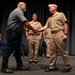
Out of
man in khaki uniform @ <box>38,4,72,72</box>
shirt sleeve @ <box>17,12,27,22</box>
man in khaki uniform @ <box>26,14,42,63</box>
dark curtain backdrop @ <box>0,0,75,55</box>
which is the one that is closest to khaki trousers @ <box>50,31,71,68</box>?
man in khaki uniform @ <box>38,4,72,72</box>

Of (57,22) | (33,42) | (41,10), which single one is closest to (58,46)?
(57,22)

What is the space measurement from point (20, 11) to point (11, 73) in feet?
4.25

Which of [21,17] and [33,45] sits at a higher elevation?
[21,17]

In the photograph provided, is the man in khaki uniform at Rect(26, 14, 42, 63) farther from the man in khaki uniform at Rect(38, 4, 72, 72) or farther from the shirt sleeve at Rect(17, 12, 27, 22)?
the shirt sleeve at Rect(17, 12, 27, 22)

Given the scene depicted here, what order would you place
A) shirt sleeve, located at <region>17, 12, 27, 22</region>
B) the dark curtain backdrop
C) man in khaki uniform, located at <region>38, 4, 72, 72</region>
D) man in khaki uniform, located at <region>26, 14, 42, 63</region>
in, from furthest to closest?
the dark curtain backdrop
man in khaki uniform, located at <region>26, 14, 42, 63</region>
man in khaki uniform, located at <region>38, 4, 72, 72</region>
shirt sleeve, located at <region>17, 12, 27, 22</region>

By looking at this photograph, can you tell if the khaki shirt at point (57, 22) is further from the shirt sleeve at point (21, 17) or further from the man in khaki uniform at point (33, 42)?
the man in khaki uniform at point (33, 42)

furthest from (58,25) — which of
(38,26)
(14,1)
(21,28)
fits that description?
(14,1)

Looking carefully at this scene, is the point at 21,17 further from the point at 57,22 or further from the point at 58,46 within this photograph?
the point at 58,46

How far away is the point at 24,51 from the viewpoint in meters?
9.32

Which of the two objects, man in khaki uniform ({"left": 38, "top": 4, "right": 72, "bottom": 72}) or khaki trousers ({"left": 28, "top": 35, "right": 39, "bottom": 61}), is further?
khaki trousers ({"left": 28, "top": 35, "right": 39, "bottom": 61})

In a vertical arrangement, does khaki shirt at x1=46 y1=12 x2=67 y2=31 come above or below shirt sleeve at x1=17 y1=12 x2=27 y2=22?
below

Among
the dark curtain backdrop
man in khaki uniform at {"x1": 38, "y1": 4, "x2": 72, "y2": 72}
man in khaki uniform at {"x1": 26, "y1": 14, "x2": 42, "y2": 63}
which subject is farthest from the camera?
the dark curtain backdrop

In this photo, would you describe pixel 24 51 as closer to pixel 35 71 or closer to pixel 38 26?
pixel 38 26

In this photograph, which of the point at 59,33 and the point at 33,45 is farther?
the point at 33,45
